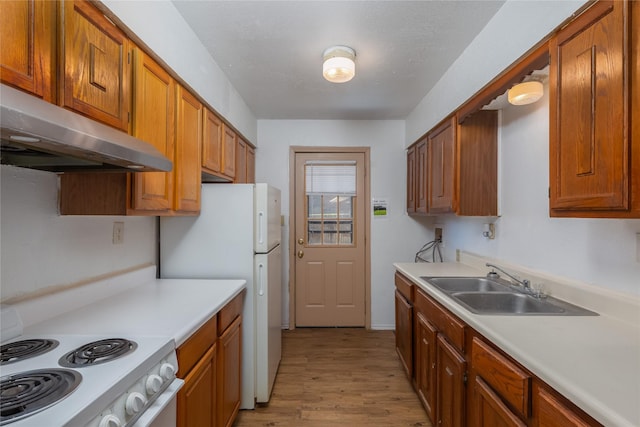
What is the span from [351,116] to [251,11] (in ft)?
6.32

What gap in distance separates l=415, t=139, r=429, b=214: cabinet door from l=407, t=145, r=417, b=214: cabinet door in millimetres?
94

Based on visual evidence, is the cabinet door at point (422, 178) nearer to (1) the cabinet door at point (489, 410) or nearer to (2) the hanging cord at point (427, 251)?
(2) the hanging cord at point (427, 251)

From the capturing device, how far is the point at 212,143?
2.26 m

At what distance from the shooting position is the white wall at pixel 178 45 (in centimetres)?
134

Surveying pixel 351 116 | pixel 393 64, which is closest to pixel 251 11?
pixel 393 64

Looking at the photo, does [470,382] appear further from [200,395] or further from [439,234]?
[439,234]

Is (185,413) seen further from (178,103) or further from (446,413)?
(178,103)

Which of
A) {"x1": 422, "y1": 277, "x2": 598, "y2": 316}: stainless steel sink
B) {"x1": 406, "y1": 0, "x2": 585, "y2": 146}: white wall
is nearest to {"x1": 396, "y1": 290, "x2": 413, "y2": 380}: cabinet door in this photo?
{"x1": 422, "y1": 277, "x2": 598, "y2": 316}: stainless steel sink

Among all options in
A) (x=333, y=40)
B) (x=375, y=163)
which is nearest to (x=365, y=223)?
(x=375, y=163)

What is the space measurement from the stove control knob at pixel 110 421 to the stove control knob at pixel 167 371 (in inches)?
9.2

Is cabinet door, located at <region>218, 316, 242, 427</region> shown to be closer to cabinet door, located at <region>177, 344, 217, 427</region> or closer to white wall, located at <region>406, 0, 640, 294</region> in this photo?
cabinet door, located at <region>177, 344, 217, 427</region>

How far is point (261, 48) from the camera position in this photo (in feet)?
6.66

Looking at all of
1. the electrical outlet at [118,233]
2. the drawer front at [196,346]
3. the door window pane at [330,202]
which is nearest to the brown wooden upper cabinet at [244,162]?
the door window pane at [330,202]

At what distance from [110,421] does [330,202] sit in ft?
9.81
